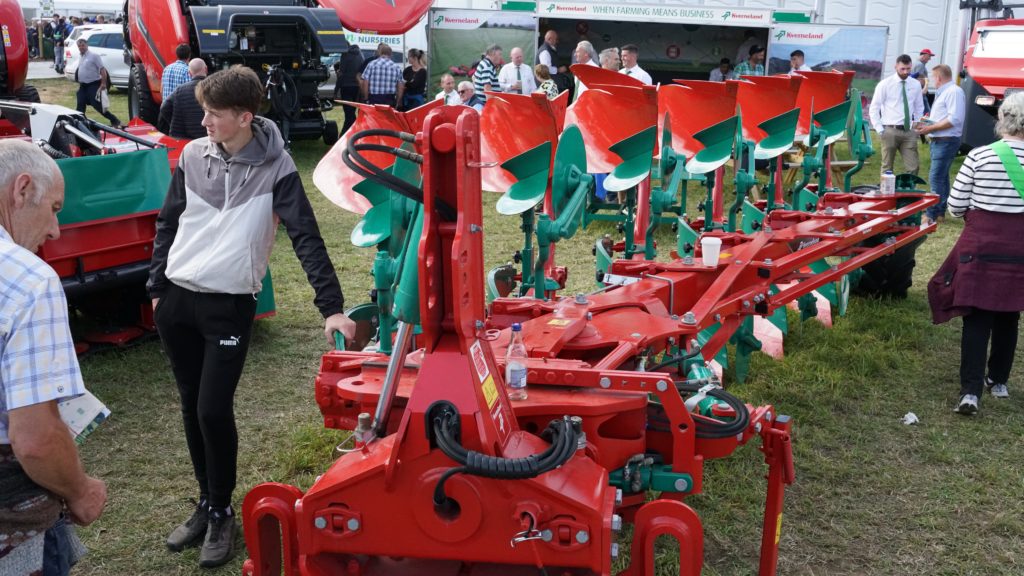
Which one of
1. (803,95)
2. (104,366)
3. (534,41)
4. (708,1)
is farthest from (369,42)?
(104,366)

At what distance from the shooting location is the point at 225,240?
304 centimetres

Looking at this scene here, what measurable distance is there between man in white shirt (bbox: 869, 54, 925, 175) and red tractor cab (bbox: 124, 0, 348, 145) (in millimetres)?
6595

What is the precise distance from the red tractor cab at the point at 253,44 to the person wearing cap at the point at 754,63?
21.6 ft

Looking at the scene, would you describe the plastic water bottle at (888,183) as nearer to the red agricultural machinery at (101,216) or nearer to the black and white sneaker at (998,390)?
the black and white sneaker at (998,390)

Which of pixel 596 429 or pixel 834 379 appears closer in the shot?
pixel 596 429

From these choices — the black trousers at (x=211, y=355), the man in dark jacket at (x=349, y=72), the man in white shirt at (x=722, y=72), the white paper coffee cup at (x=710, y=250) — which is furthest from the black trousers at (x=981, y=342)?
the man in white shirt at (x=722, y=72)

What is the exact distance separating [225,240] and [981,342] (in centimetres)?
377

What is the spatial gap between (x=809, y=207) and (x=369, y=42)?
42.1 feet

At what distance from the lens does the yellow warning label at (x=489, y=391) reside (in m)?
2.42

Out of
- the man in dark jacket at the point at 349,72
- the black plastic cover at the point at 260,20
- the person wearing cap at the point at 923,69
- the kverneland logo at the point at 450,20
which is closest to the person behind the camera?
the black plastic cover at the point at 260,20

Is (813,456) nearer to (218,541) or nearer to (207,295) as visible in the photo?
(218,541)

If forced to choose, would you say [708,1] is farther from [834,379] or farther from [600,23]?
[834,379]

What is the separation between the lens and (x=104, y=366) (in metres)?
5.23

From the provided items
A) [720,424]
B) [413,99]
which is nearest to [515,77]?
[413,99]
